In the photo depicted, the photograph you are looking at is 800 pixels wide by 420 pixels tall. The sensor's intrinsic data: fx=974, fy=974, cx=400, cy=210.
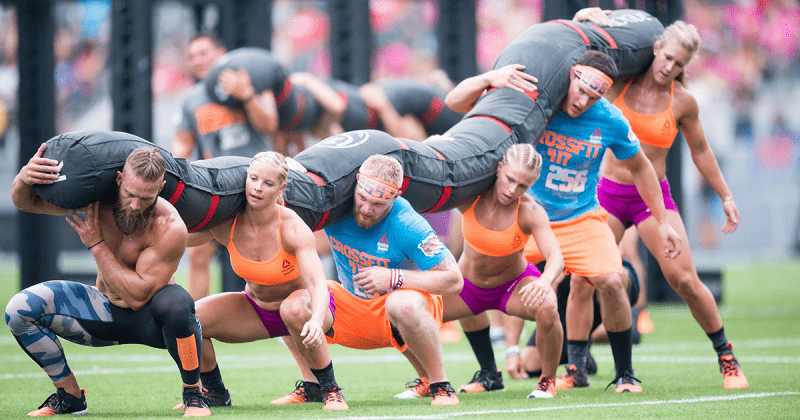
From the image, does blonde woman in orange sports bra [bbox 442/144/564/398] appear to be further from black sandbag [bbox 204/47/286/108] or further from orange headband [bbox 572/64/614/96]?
black sandbag [bbox 204/47/286/108]

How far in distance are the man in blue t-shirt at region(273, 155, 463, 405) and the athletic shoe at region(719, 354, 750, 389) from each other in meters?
1.64

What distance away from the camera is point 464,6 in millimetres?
10844

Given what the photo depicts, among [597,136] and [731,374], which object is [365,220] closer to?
[597,136]

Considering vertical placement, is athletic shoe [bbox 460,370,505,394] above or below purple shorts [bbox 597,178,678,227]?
below

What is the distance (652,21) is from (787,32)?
Answer: 18.2 m

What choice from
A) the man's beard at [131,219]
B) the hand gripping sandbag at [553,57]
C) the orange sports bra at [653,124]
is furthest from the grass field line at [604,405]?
the orange sports bra at [653,124]

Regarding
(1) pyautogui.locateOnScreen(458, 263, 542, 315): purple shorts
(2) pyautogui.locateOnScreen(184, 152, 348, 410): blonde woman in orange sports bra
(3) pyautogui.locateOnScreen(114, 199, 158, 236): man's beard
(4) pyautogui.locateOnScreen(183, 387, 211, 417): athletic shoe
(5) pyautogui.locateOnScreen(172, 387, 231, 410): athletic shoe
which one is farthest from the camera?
(1) pyautogui.locateOnScreen(458, 263, 542, 315): purple shorts

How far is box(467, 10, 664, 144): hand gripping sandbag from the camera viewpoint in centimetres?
530

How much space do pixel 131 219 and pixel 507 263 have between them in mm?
2017

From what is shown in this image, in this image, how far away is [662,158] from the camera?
19.4ft

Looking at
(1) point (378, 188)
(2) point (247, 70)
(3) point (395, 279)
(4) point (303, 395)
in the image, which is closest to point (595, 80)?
(1) point (378, 188)

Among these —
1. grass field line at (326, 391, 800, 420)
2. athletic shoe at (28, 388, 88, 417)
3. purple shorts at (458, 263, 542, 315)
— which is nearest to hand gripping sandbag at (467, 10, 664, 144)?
purple shorts at (458, 263, 542, 315)

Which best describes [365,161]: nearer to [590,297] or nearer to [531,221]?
[531,221]

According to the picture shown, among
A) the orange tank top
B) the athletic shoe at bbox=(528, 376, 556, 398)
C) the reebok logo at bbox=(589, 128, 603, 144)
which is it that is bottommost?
the athletic shoe at bbox=(528, 376, 556, 398)
